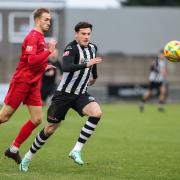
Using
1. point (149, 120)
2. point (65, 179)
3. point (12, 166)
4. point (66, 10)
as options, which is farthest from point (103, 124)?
point (66, 10)

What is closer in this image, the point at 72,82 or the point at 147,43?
the point at 72,82

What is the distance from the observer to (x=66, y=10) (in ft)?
133

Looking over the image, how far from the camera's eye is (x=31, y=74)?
11188 millimetres

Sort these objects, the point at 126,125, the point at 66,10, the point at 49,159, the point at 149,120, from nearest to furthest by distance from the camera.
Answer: the point at 49,159 < the point at 126,125 < the point at 149,120 < the point at 66,10

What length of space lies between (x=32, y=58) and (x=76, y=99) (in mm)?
1066

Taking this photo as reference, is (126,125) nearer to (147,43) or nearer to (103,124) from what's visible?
(103,124)

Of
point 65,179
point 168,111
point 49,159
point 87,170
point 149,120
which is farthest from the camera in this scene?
point 168,111

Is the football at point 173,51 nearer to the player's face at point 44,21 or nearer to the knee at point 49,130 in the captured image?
the player's face at point 44,21

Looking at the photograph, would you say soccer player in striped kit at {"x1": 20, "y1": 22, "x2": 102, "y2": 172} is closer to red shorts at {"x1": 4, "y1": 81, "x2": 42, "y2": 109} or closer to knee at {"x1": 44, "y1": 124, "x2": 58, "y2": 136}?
knee at {"x1": 44, "y1": 124, "x2": 58, "y2": 136}

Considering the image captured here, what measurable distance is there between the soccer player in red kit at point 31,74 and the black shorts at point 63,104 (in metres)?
0.21

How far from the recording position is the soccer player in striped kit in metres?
11.2

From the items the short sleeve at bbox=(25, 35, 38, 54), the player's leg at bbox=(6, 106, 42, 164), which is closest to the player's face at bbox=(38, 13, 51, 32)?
the short sleeve at bbox=(25, 35, 38, 54)

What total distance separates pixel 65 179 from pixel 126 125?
984cm

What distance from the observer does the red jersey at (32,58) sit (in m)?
10.8
